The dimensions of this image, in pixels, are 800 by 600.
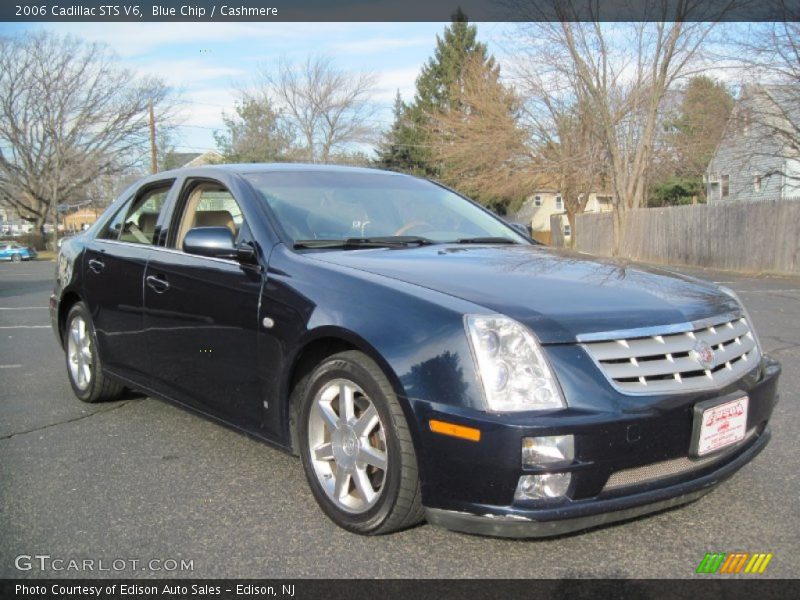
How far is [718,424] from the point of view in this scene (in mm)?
2783

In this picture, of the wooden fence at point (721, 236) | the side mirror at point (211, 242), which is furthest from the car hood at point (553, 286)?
the wooden fence at point (721, 236)

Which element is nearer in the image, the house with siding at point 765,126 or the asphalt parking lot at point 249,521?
the asphalt parking lot at point 249,521

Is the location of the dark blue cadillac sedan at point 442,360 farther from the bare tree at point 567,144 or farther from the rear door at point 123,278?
the bare tree at point 567,144

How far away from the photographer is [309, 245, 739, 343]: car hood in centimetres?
269

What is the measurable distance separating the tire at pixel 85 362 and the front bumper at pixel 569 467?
314 centimetres

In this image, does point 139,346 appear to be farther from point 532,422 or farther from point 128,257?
point 532,422

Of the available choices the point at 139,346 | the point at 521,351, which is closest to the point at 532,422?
the point at 521,351

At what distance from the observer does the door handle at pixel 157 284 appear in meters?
4.16

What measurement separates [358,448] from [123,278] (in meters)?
2.38

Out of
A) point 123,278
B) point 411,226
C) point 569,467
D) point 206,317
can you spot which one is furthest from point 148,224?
point 569,467

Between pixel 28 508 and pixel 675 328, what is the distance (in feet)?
9.41

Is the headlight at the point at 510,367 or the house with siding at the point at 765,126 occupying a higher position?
the house with siding at the point at 765,126

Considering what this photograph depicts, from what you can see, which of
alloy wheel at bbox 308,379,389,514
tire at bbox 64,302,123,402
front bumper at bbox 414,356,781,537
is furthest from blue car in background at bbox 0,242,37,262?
front bumper at bbox 414,356,781,537

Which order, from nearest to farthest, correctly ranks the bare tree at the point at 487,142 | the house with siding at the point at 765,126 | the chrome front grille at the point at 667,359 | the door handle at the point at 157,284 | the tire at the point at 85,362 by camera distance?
the chrome front grille at the point at 667,359, the door handle at the point at 157,284, the tire at the point at 85,362, the house with siding at the point at 765,126, the bare tree at the point at 487,142
